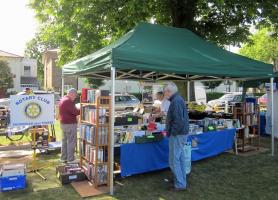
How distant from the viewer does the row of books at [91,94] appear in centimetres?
627

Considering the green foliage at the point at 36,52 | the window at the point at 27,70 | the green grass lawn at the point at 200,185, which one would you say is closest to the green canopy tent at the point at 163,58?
the green grass lawn at the point at 200,185

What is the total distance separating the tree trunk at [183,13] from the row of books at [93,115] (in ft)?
25.4

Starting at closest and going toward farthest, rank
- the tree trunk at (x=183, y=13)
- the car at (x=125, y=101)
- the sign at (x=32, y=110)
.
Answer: the sign at (x=32, y=110) < the tree trunk at (x=183, y=13) < the car at (x=125, y=101)

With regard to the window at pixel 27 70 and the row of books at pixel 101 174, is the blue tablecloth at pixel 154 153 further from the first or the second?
the window at pixel 27 70

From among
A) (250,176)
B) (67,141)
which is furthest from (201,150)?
(67,141)

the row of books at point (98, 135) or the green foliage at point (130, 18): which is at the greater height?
the green foliage at point (130, 18)

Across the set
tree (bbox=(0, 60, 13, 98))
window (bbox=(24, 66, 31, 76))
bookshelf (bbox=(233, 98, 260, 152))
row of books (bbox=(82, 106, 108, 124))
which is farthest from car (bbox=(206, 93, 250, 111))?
window (bbox=(24, 66, 31, 76))

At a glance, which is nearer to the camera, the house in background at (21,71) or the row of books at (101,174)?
the row of books at (101,174)

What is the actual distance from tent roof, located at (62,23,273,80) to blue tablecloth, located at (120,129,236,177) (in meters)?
1.52

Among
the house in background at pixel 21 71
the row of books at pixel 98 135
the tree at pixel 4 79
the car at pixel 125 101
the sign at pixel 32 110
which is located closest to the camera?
the row of books at pixel 98 135

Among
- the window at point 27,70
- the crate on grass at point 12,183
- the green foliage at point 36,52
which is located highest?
the green foliage at point 36,52

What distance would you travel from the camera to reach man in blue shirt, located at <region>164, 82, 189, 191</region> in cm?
586

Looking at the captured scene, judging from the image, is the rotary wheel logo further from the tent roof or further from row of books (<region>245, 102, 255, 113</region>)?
row of books (<region>245, 102, 255, 113</region>)

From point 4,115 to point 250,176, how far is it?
981cm
